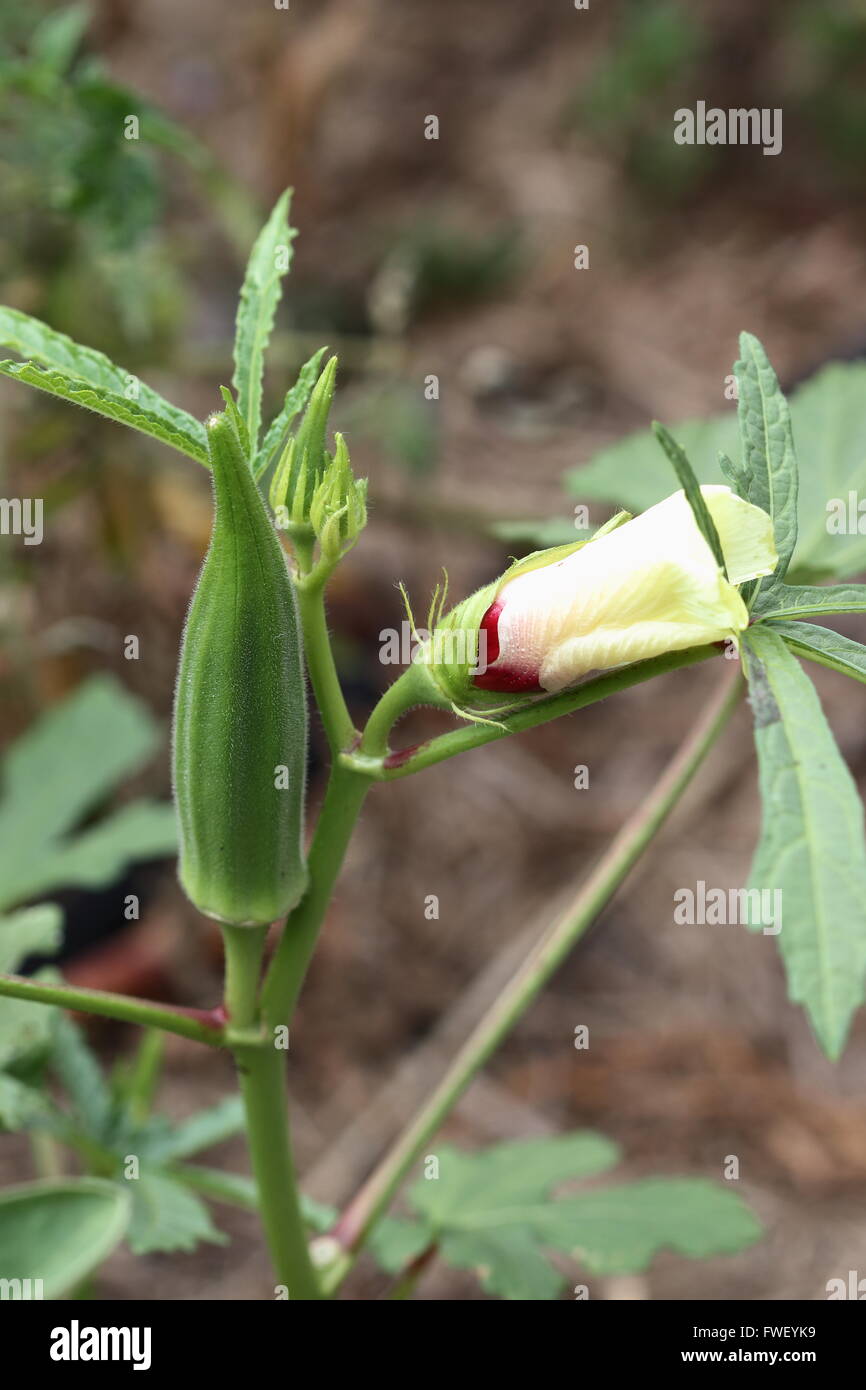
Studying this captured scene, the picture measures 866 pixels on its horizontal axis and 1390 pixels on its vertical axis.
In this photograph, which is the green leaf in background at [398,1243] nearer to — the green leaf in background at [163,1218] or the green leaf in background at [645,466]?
the green leaf in background at [163,1218]

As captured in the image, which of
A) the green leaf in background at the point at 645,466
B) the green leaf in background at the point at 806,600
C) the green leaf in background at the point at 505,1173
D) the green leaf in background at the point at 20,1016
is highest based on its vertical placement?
the green leaf in background at the point at 645,466

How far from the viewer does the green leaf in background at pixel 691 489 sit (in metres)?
0.50

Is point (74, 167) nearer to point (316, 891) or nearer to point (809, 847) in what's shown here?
point (316, 891)

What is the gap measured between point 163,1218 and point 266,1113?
18cm

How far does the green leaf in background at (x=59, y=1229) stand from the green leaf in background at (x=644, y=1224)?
0.37 meters

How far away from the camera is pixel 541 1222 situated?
98 centimetres

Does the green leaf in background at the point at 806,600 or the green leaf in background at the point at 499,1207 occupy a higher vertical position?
the green leaf in background at the point at 806,600

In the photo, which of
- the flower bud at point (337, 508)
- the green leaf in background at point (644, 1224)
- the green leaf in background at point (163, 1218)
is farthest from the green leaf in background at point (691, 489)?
the green leaf in background at point (644, 1224)

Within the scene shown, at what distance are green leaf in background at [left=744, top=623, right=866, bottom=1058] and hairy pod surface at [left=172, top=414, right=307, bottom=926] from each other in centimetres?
23

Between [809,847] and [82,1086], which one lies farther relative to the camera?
[82,1086]

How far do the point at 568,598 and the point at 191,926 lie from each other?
4.50 feet

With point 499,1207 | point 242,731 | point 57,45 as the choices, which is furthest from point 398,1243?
point 57,45

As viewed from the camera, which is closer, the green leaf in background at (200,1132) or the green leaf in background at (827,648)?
the green leaf in background at (827,648)
